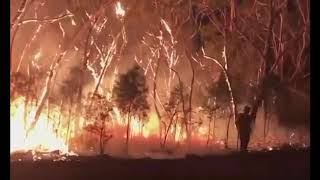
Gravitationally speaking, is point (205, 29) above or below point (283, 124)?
above

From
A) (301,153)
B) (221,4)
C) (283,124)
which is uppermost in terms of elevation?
(221,4)

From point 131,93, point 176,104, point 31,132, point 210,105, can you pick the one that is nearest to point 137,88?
point 131,93

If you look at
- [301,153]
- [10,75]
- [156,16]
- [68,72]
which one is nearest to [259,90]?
[301,153]

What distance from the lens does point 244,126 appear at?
211cm

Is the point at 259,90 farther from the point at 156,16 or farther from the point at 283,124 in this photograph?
the point at 156,16

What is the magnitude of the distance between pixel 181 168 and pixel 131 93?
397 millimetres

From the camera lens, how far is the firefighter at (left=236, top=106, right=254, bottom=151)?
6.91 ft

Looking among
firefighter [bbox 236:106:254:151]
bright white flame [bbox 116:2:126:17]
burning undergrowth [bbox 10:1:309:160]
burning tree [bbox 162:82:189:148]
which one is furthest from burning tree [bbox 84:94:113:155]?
firefighter [bbox 236:106:254:151]

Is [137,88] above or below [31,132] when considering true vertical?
above

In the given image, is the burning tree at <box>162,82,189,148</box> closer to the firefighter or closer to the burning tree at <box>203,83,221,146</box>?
the burning tree at <box>203,83,221,146</box>

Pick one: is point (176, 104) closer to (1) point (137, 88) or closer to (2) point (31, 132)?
(1) point (137, 88)

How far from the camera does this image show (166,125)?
2.08m
